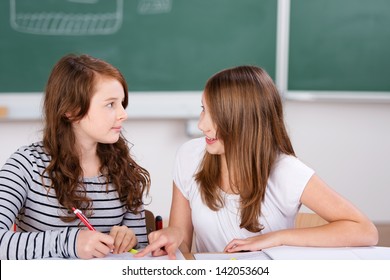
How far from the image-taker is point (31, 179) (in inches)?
66.5

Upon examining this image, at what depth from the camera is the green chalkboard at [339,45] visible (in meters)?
3.26

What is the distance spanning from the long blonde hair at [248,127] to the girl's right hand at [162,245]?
36 cm

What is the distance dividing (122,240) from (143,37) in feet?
6.02

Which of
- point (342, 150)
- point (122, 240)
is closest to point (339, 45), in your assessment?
point (342, 150)

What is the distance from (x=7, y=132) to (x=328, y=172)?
1.69 meters

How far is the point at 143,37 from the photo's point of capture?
125 inches

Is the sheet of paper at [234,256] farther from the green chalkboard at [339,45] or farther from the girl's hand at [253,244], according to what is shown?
the green chalkboard at [339,45]

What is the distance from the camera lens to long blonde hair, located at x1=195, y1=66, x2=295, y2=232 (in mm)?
1742

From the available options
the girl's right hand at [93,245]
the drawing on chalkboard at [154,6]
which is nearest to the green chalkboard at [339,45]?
the drawing on chalkboard at [154,6]

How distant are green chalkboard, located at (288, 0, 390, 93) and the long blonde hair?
5.12 ft

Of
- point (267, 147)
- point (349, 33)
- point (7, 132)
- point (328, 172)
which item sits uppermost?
point (349, 33)

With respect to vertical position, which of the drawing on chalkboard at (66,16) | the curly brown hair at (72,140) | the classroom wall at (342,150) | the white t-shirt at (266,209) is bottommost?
the classroom wall at (342,150)
